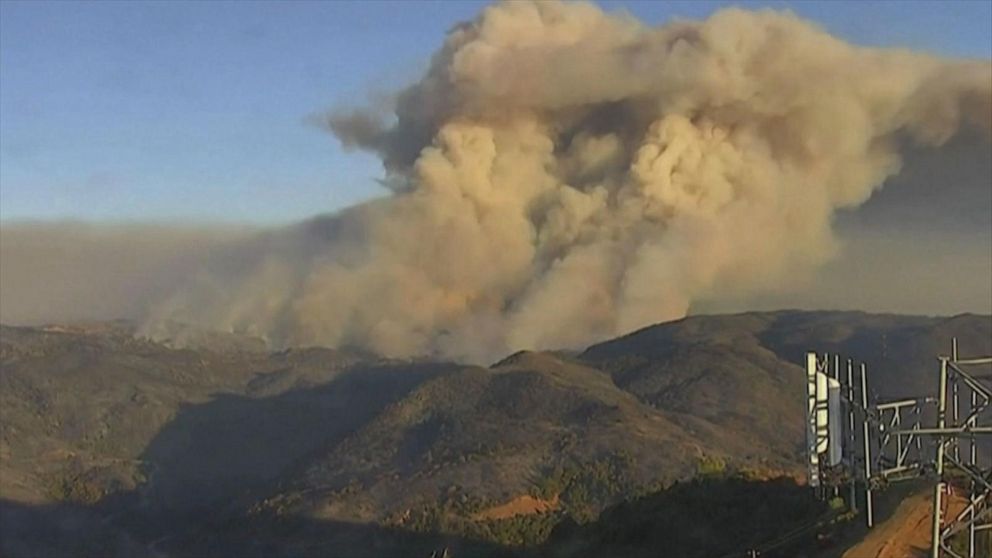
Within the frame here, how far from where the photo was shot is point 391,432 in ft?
366

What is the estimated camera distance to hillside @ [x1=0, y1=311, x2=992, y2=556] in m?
85.2

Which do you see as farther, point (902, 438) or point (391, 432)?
point (391, 432)

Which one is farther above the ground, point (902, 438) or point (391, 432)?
point (902, 438)

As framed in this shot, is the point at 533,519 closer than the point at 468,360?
Yes

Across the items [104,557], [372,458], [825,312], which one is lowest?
[104,557]

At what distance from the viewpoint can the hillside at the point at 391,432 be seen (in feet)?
280

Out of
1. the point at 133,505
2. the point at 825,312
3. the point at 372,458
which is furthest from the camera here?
the point at 825,312

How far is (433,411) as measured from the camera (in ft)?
378

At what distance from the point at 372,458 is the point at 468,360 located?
151 feet

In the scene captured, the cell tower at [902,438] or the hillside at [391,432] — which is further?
the hillside at [391,432]

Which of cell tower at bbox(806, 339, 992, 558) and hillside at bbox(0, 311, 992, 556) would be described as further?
hillside at bbox(0, 311, 992, 556)

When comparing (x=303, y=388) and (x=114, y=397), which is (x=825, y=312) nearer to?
(x=303, y=388)

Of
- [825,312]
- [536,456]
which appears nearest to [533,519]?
[536,456]

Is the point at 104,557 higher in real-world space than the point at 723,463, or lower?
lower
